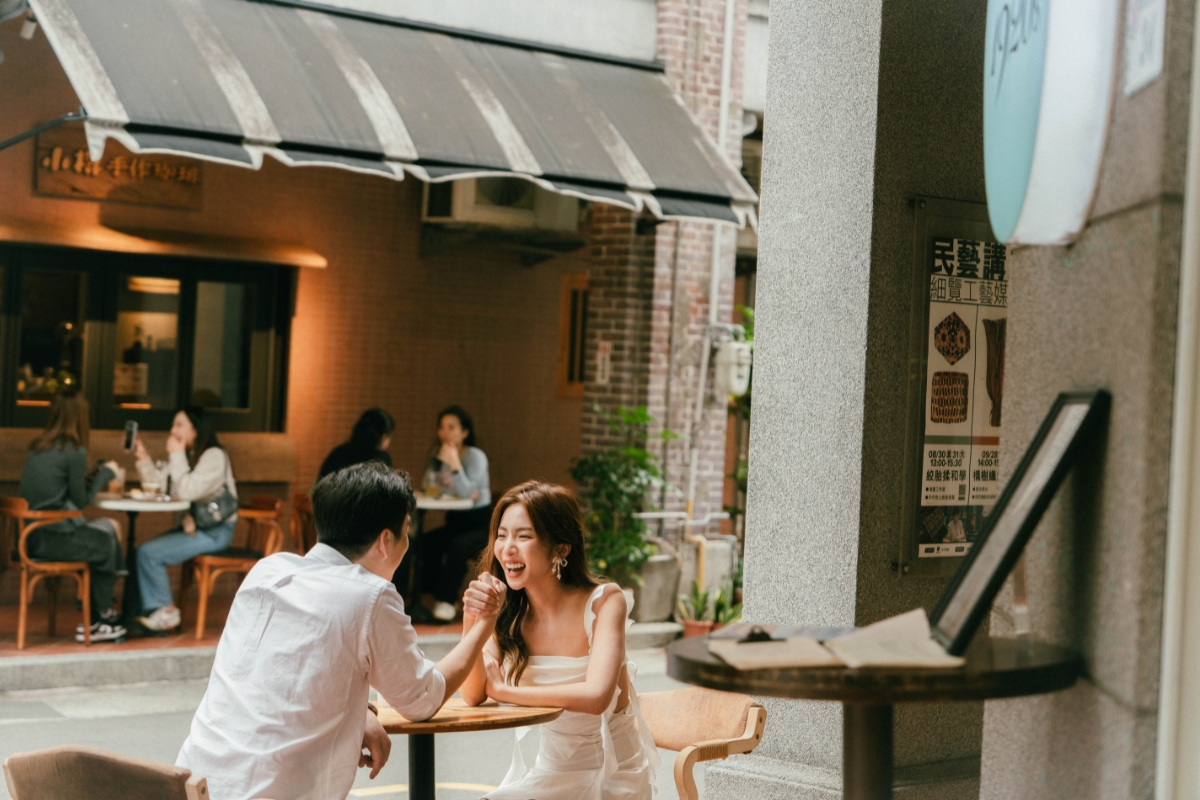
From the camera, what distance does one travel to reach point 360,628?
10.5ft

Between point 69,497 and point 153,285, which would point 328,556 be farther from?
point 153,285

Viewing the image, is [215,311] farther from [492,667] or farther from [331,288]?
[492,667]

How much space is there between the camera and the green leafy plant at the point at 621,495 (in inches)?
389

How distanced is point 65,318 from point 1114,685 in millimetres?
9142

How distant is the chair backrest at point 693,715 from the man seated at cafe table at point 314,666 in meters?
1.15

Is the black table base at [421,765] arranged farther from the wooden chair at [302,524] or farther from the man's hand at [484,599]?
the wooden chair at [302,524]

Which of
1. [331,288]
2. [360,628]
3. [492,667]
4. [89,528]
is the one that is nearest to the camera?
Result: [360,628]

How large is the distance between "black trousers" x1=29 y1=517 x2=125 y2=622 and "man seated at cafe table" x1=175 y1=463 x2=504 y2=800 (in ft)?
17.7

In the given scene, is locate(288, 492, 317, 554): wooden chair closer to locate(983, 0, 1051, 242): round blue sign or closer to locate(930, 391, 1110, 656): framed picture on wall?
locate(983, 0, 1051, 242): round blue sign

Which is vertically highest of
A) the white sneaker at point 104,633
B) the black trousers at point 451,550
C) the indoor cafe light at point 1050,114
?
the indoor cafe light at point 1050,114

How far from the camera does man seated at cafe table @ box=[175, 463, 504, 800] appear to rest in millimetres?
3119

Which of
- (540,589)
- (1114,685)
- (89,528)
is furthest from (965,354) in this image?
(89,528)

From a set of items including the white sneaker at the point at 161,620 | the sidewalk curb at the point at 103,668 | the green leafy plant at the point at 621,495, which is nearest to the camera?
the sidewalk curb at the point at 103,668

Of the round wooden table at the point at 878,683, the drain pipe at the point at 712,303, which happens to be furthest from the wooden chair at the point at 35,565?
the round wooden table at the point at 878,683
